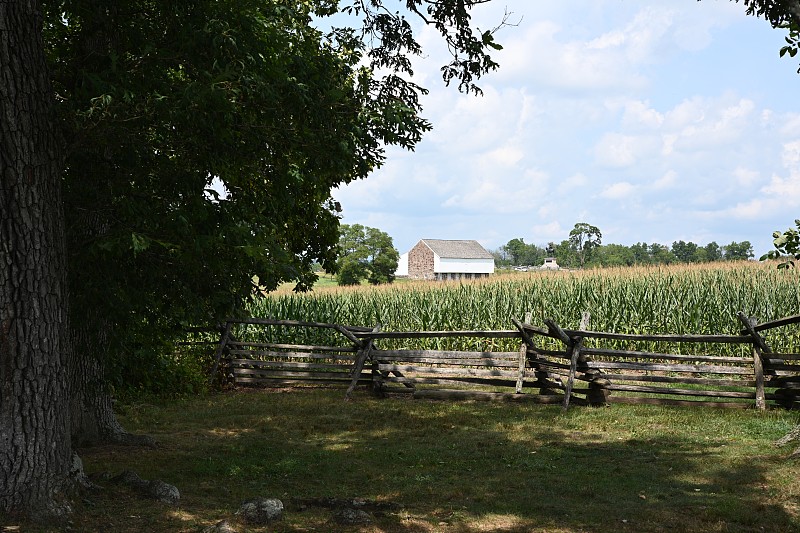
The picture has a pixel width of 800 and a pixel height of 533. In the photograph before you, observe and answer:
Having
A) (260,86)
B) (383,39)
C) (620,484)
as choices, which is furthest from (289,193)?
(620,484)

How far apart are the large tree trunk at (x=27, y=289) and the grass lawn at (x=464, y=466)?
1.95 ft

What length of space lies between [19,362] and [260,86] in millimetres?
3532

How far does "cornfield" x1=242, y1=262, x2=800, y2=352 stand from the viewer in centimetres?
1956

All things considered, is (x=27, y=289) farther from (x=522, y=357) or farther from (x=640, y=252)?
(x=640, y=252)

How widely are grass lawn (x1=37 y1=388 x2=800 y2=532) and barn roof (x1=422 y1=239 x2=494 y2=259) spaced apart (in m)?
74.7

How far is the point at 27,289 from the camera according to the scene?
6457 millimetres

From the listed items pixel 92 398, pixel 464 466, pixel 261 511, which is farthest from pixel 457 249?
pixel 261 511

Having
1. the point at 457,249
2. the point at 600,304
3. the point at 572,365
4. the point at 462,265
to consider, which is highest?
the point at 457,249

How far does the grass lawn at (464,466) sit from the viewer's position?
7117 mm

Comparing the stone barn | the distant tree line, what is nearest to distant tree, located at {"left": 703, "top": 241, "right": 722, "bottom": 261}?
the distant tree line

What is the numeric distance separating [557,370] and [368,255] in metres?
62.2

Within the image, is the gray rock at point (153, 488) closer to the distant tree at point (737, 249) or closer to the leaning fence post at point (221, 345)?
the leaning fence post at point (221, 345)

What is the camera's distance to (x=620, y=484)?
8.54 meters

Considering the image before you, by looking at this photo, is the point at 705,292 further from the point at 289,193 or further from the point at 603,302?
the point at 289,193
